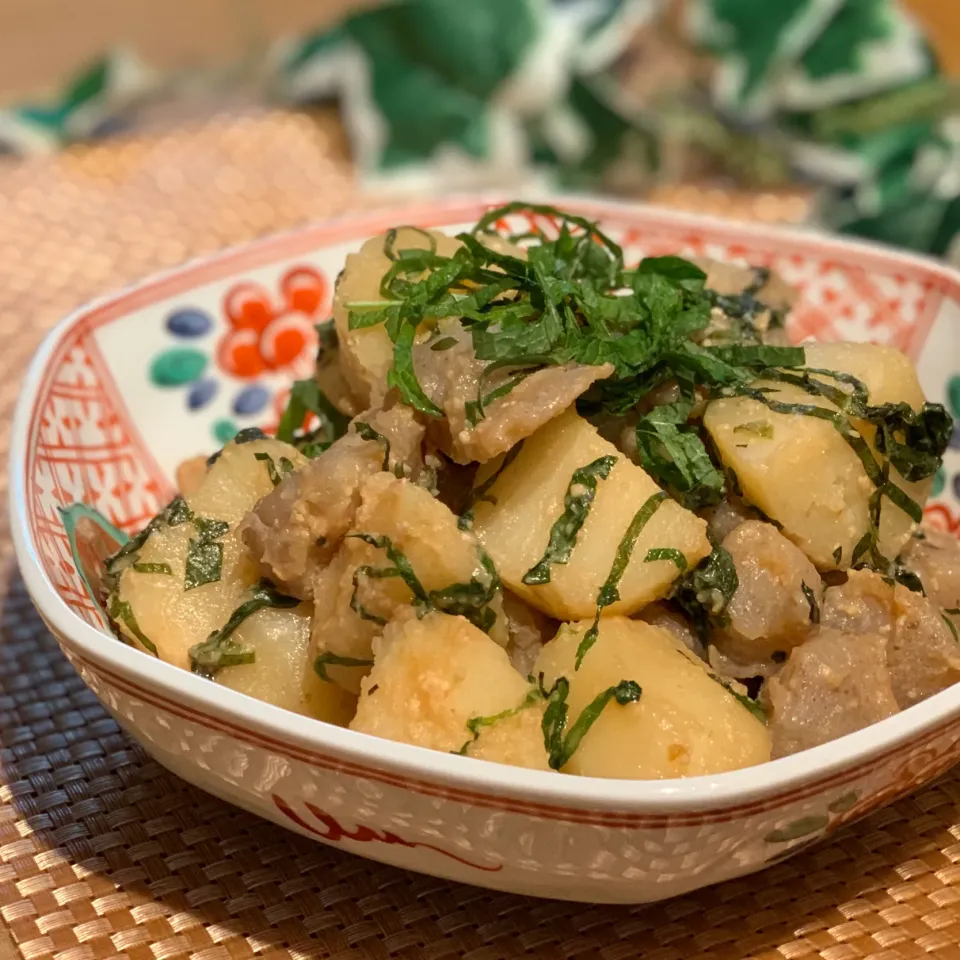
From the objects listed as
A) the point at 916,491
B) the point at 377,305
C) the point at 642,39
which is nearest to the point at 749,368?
the point at 916,491

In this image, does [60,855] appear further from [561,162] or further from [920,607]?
[561,162]

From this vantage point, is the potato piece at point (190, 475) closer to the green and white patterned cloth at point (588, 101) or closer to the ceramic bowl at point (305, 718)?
the ceramic bowl at point (305, 718)

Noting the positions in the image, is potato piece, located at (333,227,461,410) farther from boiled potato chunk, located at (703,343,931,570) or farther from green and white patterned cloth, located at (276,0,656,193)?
green and white patterned cloth, located at (276,0,656,193)

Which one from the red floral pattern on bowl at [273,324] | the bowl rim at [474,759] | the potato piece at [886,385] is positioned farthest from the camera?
the red floral pattern on bowl at [273,324]

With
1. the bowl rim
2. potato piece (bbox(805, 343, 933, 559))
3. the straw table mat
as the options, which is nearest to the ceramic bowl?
the bowl rim

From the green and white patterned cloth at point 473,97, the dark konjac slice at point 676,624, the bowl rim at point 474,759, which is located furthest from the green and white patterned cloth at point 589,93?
the bowl rim at point 474,759
